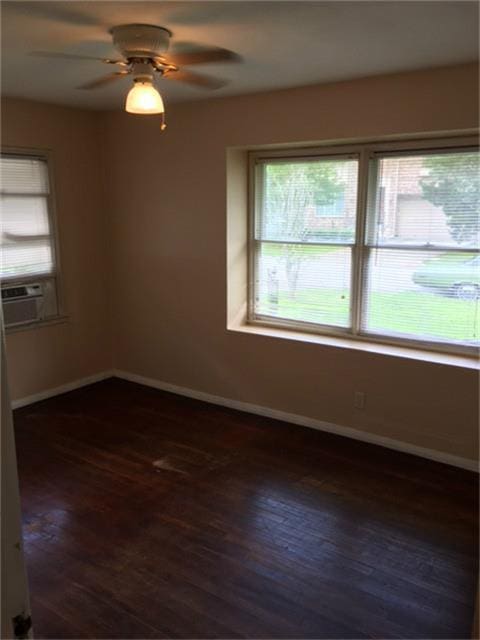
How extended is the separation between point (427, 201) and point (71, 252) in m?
3.09

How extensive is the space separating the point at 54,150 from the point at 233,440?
114 inches

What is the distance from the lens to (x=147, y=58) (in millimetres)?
2484

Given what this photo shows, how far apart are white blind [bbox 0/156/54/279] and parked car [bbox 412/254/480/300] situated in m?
3.12

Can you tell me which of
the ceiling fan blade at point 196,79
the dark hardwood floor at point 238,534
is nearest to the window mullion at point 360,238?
the dark hardwood floor at point 238,534

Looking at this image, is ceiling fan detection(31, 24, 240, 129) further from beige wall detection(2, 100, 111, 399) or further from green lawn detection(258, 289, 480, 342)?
green lawn detection(258, 289, 480, 342)

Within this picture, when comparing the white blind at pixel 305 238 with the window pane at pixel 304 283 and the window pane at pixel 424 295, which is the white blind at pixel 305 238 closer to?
the window pane at pixel 304 283

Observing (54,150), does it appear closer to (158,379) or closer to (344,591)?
(158,379)

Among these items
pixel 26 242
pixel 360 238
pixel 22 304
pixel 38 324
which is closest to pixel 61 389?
pixel 38 324

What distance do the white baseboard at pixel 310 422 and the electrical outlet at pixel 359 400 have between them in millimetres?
195

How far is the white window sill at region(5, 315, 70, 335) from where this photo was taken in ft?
14.1

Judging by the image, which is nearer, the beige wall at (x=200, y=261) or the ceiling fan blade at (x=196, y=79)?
the ceiling fan blade at (x=196, y=79)

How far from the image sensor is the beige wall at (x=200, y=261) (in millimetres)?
3361

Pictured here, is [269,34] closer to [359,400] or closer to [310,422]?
[359,400]

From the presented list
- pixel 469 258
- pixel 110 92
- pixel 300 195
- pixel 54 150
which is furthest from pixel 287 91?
pixel 54 150
